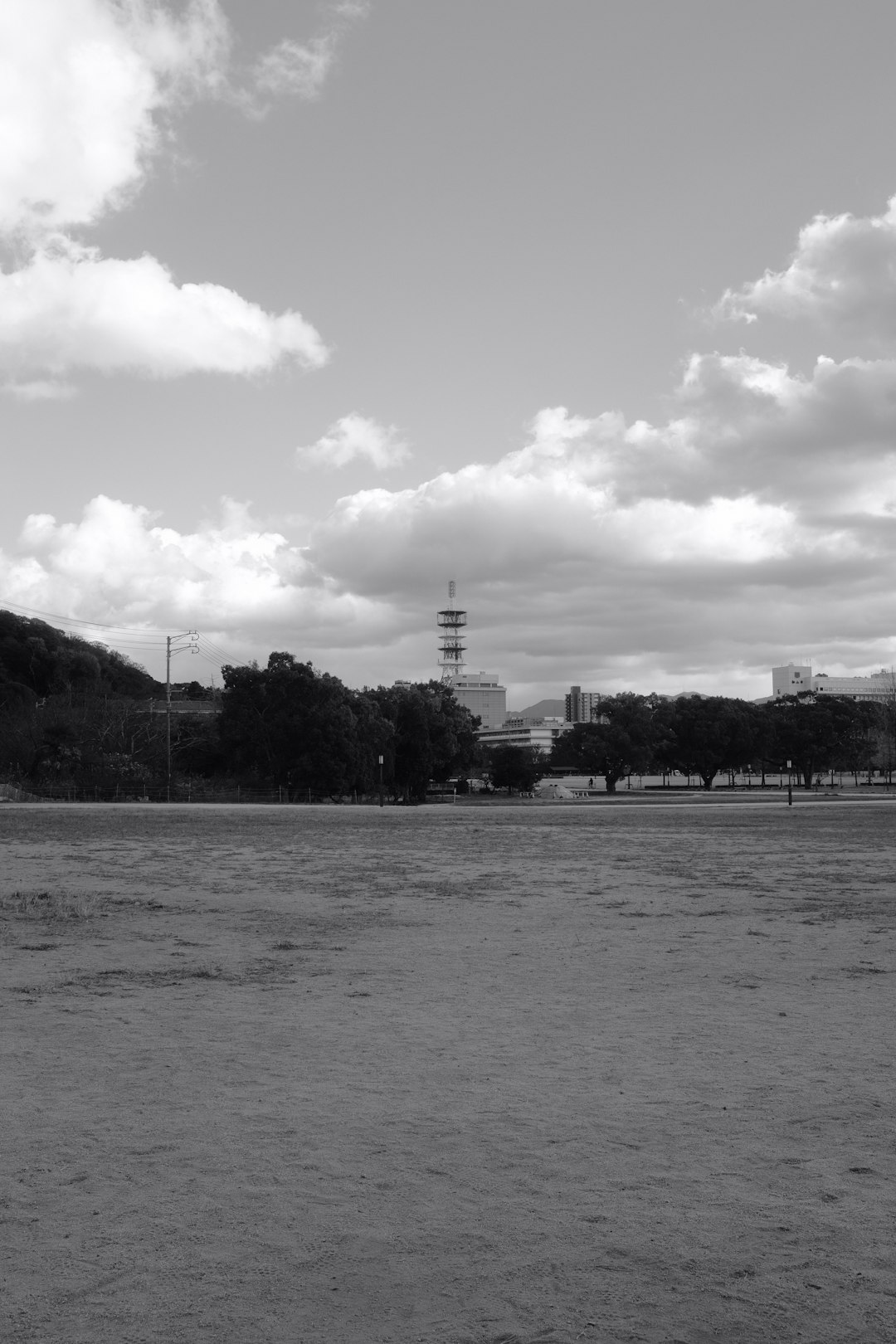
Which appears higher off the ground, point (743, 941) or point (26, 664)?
Result: point (26, 664)

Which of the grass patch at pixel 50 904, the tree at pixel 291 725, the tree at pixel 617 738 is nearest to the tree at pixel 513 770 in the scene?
the tree at pixel 617 738

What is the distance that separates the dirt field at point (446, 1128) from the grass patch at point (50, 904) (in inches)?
5.3

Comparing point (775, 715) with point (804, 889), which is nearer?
point (804, 889)

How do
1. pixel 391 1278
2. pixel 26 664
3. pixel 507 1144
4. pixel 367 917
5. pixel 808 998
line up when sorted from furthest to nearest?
1. pixel 26 664
2. pixel 367 917
3. pixel 808 998
4. pixel 507 1144
5. pixel 391 1278

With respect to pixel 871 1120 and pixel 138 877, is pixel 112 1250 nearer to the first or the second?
pixel 871 1120

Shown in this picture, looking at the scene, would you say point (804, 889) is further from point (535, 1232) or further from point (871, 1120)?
point (535, 1232)

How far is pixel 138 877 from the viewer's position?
18609mm

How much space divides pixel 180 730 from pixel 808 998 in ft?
215

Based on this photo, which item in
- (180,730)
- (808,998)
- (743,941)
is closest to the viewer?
(808,998)

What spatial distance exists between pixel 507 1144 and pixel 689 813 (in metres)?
43.2

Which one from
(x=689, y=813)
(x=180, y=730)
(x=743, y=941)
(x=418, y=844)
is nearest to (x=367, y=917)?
(x=743, y=941)

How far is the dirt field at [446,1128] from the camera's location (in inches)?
150

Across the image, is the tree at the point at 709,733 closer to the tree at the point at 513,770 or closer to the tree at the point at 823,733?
the tree at the point at 823,733

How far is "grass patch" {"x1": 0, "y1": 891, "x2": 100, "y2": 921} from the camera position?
13617mm
